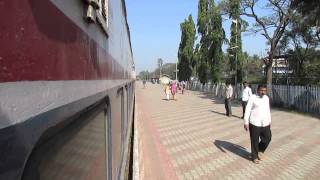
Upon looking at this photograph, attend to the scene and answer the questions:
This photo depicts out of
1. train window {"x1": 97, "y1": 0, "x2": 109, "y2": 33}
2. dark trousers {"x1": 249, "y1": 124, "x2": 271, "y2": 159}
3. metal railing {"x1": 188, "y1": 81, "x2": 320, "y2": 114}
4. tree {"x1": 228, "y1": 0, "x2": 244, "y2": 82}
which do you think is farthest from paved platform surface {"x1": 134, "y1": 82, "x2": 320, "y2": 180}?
tree {"x1": 228, "y1": 0, "x2": 244, "y2": 82}

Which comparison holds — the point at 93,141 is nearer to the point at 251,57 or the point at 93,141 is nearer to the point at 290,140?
the point at 290,140

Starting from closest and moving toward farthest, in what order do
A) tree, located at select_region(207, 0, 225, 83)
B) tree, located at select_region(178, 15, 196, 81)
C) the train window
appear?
the train window
tree, located at select_region(207, 0, 225, 83)
tree, located at select_region(178, 15, 196, 81)

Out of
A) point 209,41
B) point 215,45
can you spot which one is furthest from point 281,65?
point 209,41

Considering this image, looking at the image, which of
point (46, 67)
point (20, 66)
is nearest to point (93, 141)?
point (46, 67)

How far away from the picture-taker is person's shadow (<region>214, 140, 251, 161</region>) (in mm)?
10477

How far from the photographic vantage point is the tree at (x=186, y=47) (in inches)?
2505

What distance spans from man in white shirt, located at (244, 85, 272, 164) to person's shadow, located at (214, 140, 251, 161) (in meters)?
0.78

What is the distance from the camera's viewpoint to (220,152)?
11.0 m

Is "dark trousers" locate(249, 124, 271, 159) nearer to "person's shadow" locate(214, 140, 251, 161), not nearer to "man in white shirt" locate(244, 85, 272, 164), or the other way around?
"man in white shirt" locate(244, 85, 272, 164)

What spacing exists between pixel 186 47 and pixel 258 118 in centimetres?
5476

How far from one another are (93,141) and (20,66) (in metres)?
→ 1.41

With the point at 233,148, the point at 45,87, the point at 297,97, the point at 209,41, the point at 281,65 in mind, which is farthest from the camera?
the point at 209,41

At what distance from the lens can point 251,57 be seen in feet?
240

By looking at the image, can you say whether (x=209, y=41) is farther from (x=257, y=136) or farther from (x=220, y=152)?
(x=257, y=136)
